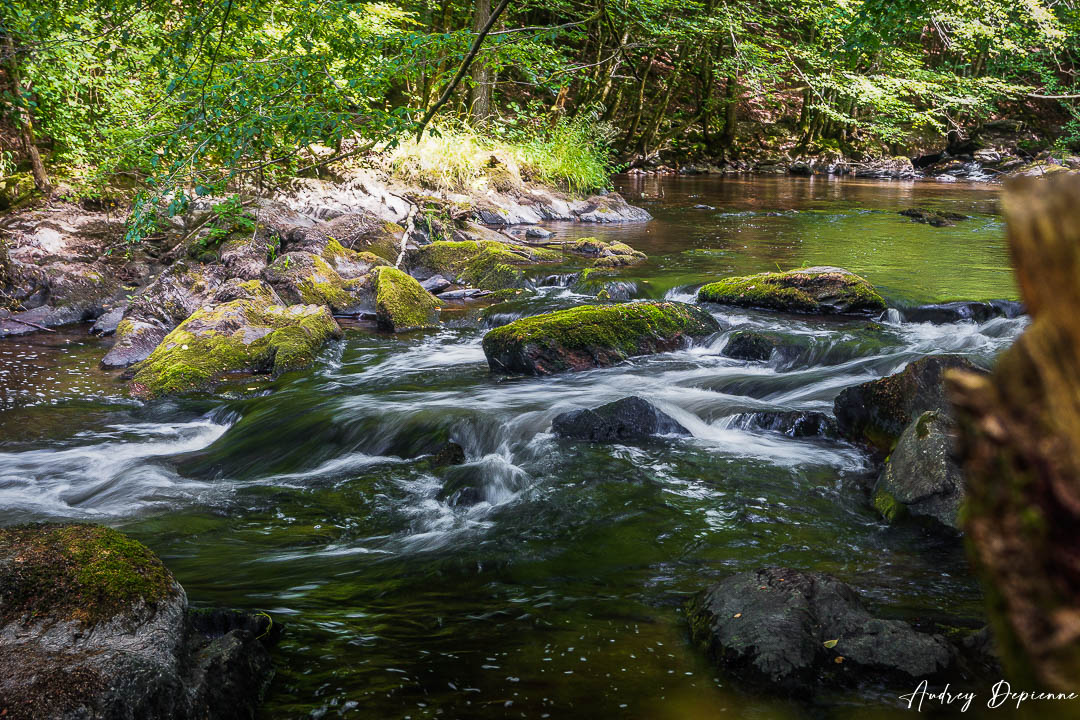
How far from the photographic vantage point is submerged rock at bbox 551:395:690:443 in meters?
6.27

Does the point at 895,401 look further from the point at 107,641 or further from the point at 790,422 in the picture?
the point at 107,641

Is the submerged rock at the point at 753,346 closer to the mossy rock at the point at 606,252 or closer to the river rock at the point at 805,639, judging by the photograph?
the mossy rock at the point at 606,252

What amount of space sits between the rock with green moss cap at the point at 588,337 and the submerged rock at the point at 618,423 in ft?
5.32

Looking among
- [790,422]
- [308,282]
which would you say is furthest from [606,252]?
[790,422]

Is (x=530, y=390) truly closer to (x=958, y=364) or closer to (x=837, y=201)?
(x=958, y=364)

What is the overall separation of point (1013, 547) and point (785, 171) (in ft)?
108

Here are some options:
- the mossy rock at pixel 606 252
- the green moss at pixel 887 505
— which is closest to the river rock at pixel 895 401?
the green moss at pixel 887 505

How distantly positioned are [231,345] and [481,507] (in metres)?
4.66

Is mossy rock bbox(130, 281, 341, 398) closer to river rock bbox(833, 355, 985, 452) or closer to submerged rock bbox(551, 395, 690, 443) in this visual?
submerged rock bbox(551, 395, 690, 443)

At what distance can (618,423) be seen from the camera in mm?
6289

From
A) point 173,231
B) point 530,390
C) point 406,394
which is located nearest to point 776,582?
point 530,390

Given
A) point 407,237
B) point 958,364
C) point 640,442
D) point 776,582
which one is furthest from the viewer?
point 407,237

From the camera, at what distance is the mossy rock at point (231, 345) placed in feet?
25.8

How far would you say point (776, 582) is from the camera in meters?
3.37
